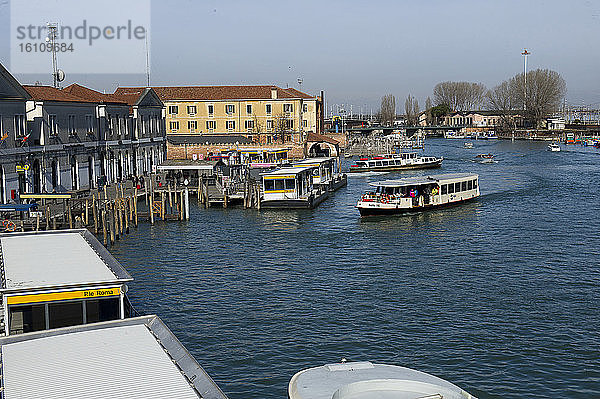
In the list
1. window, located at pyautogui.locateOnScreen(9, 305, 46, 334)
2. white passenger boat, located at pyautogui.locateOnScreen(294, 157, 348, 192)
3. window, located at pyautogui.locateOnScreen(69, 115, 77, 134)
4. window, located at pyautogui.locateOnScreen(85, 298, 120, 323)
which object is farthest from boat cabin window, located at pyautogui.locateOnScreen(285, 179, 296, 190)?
window, located at pyautogui.locateOnScreen(9, 305, 46, 334)

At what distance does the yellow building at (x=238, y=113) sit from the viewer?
7188 cm

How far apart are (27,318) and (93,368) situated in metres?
3.85

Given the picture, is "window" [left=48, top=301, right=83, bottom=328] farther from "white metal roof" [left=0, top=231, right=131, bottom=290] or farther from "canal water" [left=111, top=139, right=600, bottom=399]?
"canal water" [left=111, top=139, right=600, bottom=399]

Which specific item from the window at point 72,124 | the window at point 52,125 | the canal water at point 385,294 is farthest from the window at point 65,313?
the window at point 72,124

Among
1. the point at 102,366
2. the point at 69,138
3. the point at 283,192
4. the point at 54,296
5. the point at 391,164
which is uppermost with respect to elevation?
the point at 69,138

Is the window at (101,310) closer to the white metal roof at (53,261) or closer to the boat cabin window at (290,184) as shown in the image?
the white metal roof at (53,261)

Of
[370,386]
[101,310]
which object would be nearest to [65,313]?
[101,310]

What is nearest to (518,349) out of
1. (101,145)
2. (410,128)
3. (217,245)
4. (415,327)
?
(415,327)

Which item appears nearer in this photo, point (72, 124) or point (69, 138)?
point (69, 138)

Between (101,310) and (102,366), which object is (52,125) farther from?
(102,366)

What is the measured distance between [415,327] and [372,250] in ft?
31.2

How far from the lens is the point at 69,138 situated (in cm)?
3562

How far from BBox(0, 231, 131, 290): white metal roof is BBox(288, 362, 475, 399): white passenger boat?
525cm

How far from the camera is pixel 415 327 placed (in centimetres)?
1653
